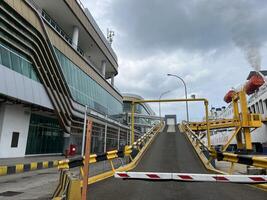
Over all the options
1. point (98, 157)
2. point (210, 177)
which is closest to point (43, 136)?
point (98, 157)

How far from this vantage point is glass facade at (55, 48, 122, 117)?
26.4m

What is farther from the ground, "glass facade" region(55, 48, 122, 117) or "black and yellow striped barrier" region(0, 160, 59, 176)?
"glass facade" region(55, 48, 122, 117)

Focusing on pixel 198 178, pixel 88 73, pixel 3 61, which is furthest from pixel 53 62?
pixel 198 178

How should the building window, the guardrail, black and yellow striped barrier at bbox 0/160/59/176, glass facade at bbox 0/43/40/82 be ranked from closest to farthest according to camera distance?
1. the guardrail
2. black and yellow striped barrier at bbox 0/160/59/176
3. glass facade at bbox 0/43/40/82
4. the building window

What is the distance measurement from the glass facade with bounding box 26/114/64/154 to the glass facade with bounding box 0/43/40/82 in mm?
5800

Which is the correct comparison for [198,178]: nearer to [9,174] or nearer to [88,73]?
[9,174]

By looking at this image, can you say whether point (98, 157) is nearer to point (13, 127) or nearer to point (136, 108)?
point (13, 127)

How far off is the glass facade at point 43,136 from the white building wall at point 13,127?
138 cm

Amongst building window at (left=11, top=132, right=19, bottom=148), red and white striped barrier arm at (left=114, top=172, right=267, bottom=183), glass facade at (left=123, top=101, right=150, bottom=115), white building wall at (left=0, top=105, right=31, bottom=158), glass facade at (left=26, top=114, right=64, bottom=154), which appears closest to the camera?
red and white striped barrier arm at (left=114, top=172, right=267, bottom=183)

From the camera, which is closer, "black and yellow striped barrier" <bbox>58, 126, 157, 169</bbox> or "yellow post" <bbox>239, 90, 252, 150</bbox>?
"black and yellow striped barrier" <bbox>58, 126, 157, 169</bbox>

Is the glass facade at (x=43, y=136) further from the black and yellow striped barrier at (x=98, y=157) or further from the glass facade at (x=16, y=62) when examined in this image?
the black and yellow striped barrier at (x=98, y=157)

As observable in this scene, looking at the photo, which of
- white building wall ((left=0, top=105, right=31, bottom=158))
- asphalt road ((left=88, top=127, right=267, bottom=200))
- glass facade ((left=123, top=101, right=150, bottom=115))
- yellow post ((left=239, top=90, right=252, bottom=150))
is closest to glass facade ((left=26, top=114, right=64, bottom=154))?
white building wall ((left=0, top=105, right=31, bottom=158))

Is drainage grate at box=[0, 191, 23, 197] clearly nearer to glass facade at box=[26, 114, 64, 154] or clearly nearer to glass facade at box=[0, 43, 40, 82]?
glass facade at box=[0, 43, 40, 82]

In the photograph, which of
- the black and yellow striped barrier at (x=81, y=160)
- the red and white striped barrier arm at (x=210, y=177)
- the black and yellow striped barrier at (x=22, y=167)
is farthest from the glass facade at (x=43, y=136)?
the red and white striped barrier arm at (x=210, y=177)
